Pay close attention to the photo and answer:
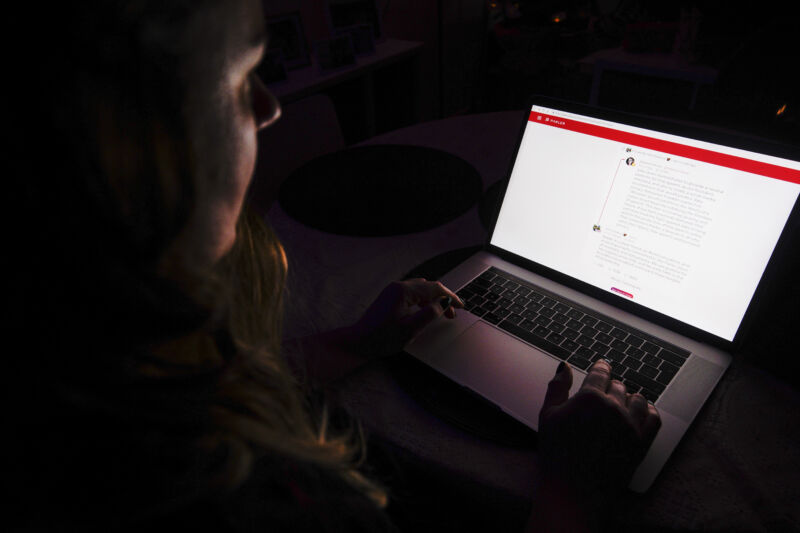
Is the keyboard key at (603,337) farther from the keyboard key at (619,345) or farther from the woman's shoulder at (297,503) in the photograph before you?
the woman's shoulder at (297,503)

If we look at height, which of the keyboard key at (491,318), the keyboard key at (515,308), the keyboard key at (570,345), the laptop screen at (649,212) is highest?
→ the laptop screen at (649,212)

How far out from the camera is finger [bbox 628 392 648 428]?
0.54 m

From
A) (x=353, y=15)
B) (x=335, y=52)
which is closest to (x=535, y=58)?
(x=353, y=15)

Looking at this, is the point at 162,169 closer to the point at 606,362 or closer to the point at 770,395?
the point at 606,362

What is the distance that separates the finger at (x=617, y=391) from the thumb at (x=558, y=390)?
55 millimetres

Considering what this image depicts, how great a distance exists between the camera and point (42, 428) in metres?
0.32

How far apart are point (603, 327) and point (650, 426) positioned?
0.21 m

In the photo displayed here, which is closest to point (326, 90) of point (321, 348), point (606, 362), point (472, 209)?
point (472, 209)

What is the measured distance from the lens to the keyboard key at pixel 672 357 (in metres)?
0.65

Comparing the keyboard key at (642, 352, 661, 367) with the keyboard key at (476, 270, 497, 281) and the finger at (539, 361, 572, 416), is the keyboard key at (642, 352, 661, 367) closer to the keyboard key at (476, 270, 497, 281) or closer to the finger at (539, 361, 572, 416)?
the finger at (539, 361, 572, 416)

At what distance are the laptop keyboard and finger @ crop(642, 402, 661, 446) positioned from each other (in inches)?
2.6

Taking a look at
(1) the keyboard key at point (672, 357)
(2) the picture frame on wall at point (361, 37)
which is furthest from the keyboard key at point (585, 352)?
(2) the picture frame on wall at point (361, 37)

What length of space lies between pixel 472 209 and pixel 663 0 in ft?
11.1

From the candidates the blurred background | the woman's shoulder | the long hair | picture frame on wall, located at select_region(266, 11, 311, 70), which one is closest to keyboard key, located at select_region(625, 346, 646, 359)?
the woman's shoulder
